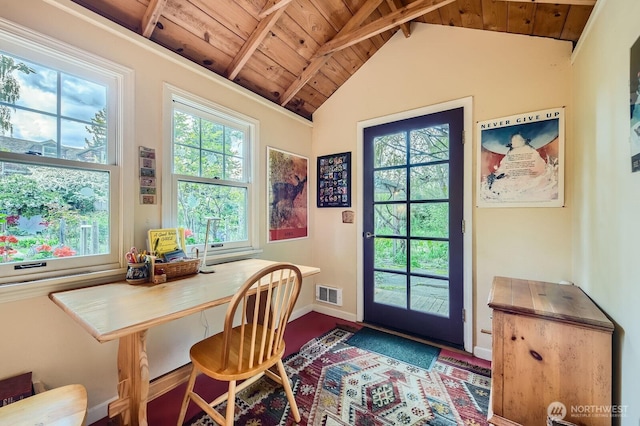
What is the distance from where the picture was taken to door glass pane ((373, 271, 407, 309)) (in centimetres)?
254

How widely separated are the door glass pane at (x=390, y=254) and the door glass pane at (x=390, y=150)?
776 mm

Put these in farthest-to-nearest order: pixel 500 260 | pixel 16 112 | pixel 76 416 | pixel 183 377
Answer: pixel 500 260 < pixel 183 377 < pixel 16 112 < pixel 76 416

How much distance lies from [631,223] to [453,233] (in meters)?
1.26

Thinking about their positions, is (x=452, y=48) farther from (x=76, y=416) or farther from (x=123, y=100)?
(x=76, y=416)

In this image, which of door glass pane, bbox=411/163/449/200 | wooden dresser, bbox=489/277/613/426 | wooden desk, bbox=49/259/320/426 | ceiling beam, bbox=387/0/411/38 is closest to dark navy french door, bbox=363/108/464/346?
door glass pane, bbox=411/163/449/200

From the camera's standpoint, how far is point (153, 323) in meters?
1.01

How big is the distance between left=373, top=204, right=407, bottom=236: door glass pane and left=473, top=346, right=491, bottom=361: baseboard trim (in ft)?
3.61

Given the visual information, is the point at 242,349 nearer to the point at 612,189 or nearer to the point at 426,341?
the point at 426,341

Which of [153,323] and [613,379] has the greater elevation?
[153,323]

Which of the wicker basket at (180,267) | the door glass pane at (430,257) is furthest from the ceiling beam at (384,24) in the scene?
the wicker basket at (180,267)

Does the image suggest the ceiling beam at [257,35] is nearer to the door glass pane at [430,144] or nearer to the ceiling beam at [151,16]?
the ceiling beam at [151,16]

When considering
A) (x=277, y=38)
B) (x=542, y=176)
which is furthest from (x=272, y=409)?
(x=277, y=38)

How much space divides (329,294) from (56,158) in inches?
100

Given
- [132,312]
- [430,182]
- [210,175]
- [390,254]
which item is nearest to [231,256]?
[210,175]
